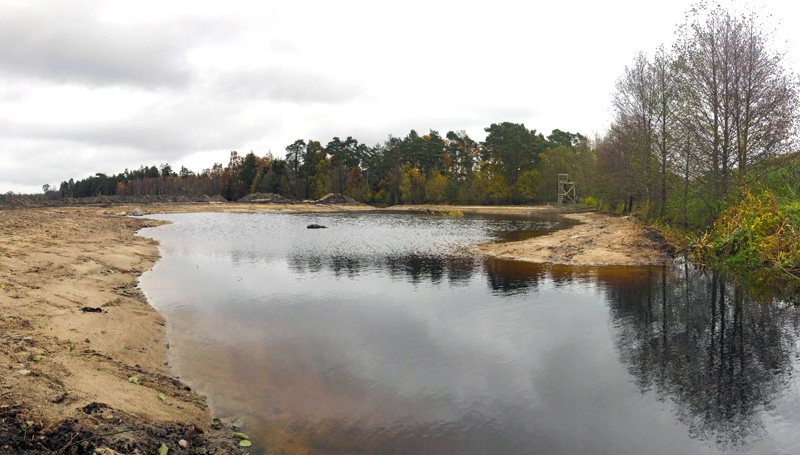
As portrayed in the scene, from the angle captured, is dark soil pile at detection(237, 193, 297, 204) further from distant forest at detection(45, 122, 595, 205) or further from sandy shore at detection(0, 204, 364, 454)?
sandy shore at detection(0, 204, 364, 454)

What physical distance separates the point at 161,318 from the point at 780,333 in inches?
697

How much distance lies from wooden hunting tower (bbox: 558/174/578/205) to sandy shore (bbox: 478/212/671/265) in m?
58.3

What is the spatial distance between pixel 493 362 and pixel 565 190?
91.9 meters

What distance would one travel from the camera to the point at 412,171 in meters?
114

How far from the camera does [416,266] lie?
24.3 meters

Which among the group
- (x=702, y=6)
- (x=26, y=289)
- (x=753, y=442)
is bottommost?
(x=753, y=442)

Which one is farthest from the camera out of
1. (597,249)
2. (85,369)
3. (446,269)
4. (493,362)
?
(597,249)

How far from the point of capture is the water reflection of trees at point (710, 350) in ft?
26.1

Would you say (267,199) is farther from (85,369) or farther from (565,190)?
(85,369)

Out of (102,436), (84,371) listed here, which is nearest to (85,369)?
(84,371)

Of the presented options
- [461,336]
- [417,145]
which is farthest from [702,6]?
[417,145]

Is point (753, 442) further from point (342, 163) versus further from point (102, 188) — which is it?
point (102, 188)

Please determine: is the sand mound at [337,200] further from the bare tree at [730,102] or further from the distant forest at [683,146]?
the bare tree at [730,102]

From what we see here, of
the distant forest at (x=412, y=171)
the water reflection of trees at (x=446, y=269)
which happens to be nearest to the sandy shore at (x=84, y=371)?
the water reflection of trees at (x=446, y=269)
